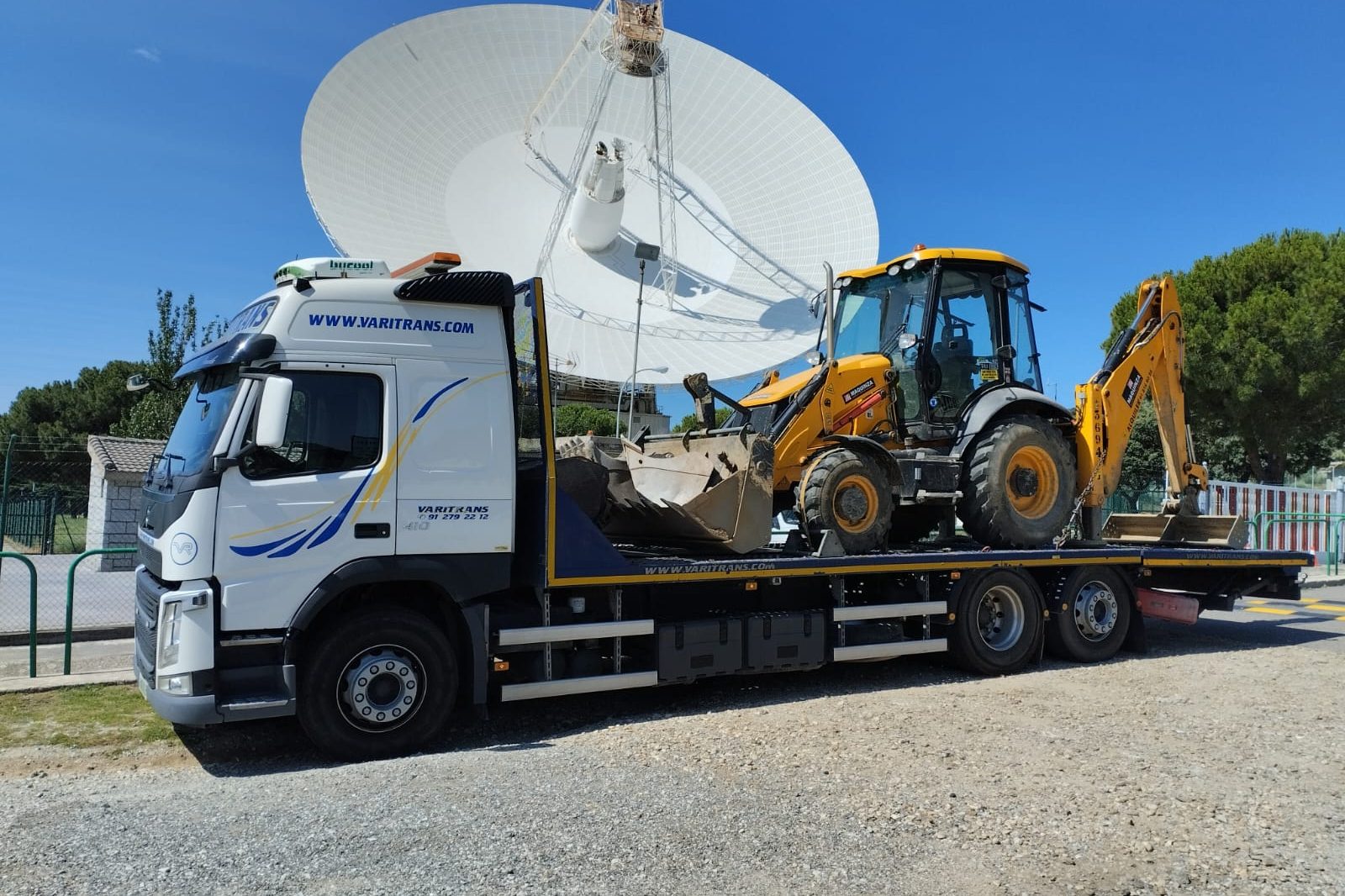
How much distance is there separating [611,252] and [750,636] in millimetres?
27088

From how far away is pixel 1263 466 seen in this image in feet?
107

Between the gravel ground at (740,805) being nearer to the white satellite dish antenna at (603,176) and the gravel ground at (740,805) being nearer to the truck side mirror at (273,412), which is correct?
the truck side mirror at (273,412)

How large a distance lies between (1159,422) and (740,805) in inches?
354

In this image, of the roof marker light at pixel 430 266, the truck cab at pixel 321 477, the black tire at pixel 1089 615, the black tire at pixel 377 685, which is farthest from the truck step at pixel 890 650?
the roof marker light at pixel 430 266

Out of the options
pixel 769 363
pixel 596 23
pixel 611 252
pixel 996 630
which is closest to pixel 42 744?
pixel 996 630

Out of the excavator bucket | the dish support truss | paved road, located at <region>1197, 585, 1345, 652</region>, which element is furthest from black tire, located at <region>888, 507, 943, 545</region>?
the dish support truss

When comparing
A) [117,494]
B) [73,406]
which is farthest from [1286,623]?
[73,406]

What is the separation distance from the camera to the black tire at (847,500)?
28.5 feet

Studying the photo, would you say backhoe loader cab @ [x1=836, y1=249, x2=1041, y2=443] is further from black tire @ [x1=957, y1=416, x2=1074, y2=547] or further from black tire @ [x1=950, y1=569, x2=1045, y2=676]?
black tire @ [x1=950, y1=569, x2=1045, y2=676]

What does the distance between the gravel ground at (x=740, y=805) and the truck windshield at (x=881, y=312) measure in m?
4.08

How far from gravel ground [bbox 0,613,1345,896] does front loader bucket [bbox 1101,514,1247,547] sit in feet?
12.8

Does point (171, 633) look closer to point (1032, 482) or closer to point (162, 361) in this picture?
point (1032, 482)

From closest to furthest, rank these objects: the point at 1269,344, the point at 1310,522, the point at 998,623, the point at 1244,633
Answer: the point at 998,623 < the point at 1244,633 < the point at 1310,522 < the point at 1269,344

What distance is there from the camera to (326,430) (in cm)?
639
